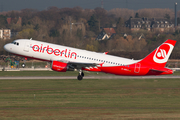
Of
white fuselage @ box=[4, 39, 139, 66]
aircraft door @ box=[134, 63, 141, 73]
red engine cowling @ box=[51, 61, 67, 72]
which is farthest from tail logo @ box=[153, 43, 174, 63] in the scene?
red engine cowling @ box=[51, 61, 67, 72]

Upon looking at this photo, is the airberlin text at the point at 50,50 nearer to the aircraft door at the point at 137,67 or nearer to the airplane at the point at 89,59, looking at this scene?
the airplane at the point at 89,59

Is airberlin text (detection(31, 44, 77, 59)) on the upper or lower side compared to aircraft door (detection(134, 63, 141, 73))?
upper
